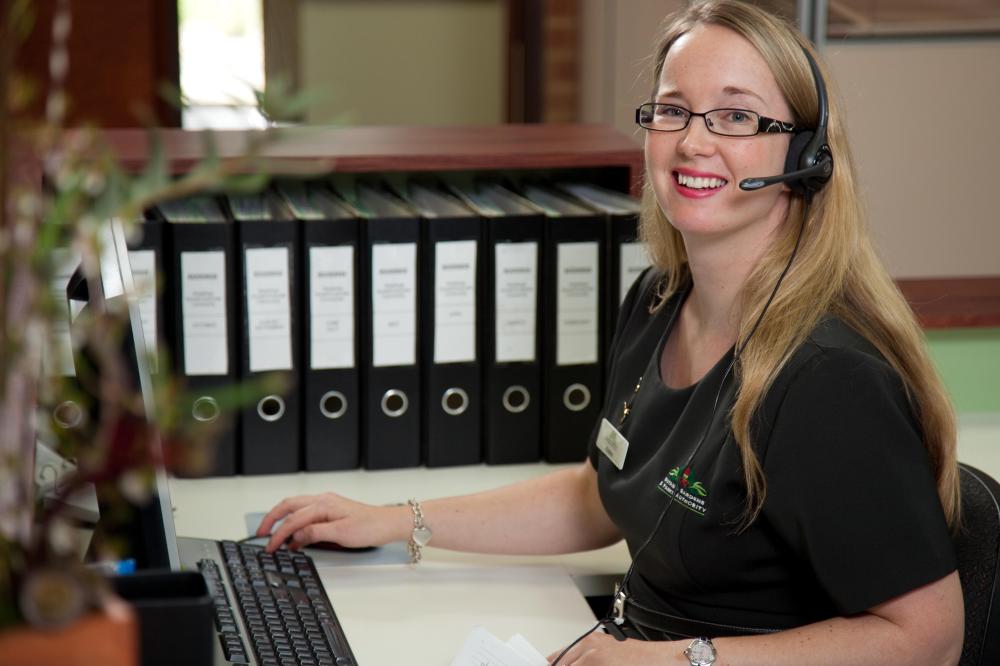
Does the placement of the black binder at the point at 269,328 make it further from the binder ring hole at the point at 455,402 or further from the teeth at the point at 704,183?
the teeth at the point at 704,183

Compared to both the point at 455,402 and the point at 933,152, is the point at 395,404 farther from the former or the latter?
the point at 933,152

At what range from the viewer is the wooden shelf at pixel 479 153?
1.89m

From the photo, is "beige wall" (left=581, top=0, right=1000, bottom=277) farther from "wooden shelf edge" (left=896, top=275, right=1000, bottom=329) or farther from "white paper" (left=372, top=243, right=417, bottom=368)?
"white paper" (left=372, top=243, right=417, bottom=368)

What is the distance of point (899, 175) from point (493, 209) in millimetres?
1438

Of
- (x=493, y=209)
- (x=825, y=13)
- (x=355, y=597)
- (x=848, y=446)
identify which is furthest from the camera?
(x=825, y=13)

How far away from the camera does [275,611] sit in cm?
135

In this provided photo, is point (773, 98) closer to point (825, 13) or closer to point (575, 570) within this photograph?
point (575, 570)

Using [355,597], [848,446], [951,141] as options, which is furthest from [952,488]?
[951,141]

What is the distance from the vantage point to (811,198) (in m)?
1.36

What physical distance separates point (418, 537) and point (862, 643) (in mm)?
555

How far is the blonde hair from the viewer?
4.17ft

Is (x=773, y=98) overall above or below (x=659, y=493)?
above

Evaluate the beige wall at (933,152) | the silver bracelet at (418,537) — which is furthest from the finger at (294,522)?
the beige wall at (933,152)

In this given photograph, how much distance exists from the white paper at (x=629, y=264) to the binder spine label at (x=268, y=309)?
0.47m
